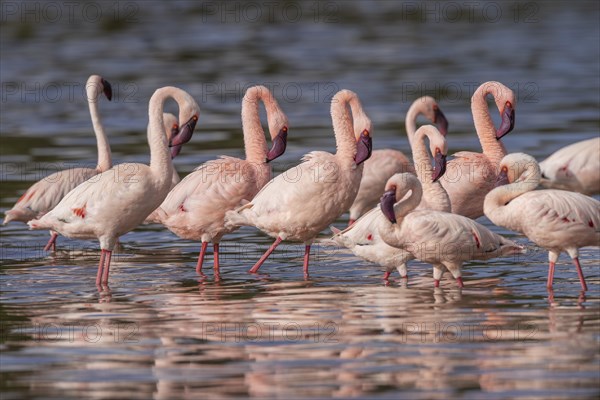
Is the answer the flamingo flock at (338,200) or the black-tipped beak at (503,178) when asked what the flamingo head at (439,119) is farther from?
the black-tipped beak at (503,178)

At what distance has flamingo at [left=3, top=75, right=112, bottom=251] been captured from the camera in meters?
12.9

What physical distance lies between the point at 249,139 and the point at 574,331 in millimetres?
4275

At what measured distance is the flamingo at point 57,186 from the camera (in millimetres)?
12891

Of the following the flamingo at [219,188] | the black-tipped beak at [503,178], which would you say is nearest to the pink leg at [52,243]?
the flamingo at [219,188]

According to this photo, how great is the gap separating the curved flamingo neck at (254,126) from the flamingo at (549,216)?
7.72 feet

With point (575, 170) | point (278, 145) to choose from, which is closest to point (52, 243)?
point (278, 145)

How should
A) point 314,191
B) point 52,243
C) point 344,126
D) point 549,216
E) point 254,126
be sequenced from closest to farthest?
point 549,216 → point 314,191 → point 344,126 → point 254,126 → point 52,243

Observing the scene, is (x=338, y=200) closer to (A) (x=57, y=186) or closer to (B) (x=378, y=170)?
(B) (x=378, y=170)

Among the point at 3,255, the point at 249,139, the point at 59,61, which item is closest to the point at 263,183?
the point at 249,139

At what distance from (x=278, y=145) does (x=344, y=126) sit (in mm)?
580

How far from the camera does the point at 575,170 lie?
13867mm

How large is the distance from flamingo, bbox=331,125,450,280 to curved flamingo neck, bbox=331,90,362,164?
1.78 ft

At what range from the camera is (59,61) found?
28766 mm

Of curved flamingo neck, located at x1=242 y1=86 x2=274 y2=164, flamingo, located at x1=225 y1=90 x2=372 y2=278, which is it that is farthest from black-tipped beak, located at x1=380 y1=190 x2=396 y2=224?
curved flamingo neck, located at x1=242 y1=86 x2=274 y2=164
